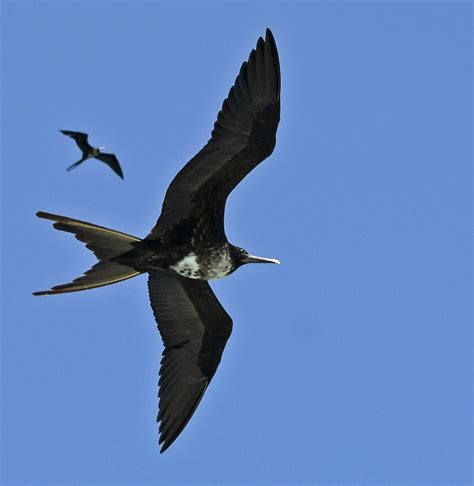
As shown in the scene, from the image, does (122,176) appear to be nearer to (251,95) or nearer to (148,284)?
(148,284)

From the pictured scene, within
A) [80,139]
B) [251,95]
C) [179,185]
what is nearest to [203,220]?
[179,185]

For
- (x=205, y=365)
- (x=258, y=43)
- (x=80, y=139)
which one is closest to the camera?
(x=258, y=43)

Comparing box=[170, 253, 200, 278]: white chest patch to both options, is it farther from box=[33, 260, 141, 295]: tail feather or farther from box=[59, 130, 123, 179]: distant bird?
box=[59, 130, 123, 179]: distant bird

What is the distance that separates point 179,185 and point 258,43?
3.55ft

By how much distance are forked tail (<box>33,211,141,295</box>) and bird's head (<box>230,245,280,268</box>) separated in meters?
0.74

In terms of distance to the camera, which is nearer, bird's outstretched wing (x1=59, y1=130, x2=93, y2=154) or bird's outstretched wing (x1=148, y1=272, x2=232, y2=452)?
bird's outstretched wing (x1=148, y1=272, x2=232, y2=452)

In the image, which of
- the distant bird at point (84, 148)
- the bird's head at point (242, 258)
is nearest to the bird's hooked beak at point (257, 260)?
the bird's head at point (242, 258)

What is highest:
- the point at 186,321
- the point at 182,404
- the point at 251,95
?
the point at 251,95

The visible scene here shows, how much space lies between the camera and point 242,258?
8766 millimetres

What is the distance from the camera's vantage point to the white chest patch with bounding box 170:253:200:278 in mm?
8484

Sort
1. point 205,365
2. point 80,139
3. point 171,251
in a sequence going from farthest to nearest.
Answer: point 80,139 < point 205,365 < point 171,251

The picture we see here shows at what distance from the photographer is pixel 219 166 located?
26.8 ft

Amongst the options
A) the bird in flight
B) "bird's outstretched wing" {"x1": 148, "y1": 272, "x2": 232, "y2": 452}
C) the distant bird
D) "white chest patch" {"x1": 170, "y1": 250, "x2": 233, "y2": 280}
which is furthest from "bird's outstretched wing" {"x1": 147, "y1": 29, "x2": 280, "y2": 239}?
the distant bird

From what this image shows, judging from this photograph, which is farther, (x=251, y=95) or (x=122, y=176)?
(x=122, y=176)
